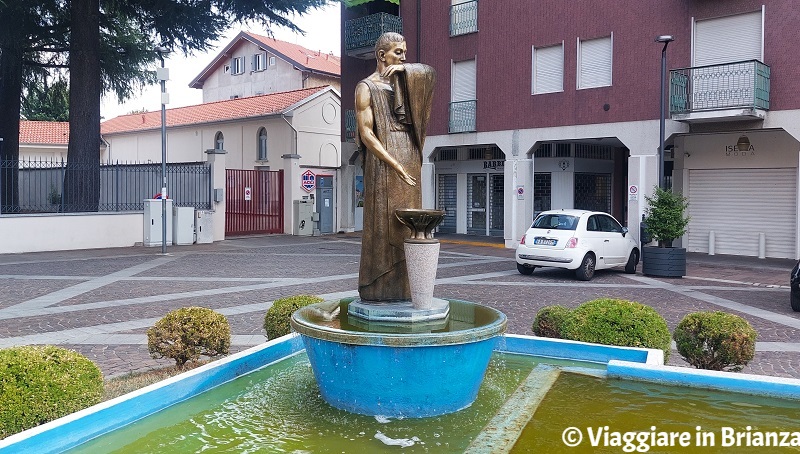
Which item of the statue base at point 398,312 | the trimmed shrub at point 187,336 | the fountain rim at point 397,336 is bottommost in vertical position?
the trimmed shrub at point 187,336

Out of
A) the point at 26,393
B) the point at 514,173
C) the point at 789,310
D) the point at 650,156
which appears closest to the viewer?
the point at 26,393

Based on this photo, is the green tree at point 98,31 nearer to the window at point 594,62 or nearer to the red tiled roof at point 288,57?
the window at point 594,62

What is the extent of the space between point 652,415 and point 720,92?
607 inches

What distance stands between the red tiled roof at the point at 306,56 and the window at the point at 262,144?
8.18 m

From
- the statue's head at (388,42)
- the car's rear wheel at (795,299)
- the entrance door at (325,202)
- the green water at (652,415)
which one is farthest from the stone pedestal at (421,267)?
the entrance door at (325,202)

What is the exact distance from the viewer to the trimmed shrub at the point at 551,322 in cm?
705

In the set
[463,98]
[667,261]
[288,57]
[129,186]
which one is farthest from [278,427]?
[288,57]

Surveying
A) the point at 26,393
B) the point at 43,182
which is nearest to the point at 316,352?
the point at 26,393

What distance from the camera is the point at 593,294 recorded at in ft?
42.2

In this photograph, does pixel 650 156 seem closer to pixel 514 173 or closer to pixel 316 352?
pixel 514 173

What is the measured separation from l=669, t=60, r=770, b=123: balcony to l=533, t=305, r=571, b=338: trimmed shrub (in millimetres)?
12846

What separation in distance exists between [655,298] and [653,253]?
12.4ft

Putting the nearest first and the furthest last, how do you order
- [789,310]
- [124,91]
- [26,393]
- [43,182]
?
[26,393], [789,310], [124,91], [43,182]

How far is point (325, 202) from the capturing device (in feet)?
94.4
